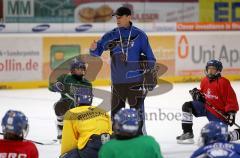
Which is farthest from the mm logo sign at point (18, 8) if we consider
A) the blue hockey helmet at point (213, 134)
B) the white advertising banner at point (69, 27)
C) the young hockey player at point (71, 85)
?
the blue hockey helmet at point (213, 134)

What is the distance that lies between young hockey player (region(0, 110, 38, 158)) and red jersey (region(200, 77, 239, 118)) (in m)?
3.16

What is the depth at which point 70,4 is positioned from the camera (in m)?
14.3

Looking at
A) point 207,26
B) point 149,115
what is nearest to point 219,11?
point 207,26

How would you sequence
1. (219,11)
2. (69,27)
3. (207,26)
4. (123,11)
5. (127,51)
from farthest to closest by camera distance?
(219,11), (207,26), (69,27), (127,51), (123,11)

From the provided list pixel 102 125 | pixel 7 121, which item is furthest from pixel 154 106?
pixel 7 121

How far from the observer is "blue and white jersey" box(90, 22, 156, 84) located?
6.75 m

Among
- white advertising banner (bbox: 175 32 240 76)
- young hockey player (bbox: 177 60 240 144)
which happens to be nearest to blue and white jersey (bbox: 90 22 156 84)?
young hockey player (bbox: 177 60 240 144)

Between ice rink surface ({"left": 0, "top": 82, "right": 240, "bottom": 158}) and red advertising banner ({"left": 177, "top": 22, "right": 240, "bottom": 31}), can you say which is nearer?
ice rink surface ({"left": 0, "top": 82, "right": 240, "bottom": 158})

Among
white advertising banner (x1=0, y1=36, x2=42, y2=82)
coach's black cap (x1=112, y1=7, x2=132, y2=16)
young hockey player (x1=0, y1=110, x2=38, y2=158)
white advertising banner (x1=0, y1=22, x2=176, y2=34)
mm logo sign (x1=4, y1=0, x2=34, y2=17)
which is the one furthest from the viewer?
mm logo sign (x1=4, y1=0, x2=34, y2=17)

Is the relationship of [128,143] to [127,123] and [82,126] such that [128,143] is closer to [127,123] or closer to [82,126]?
[127,123]

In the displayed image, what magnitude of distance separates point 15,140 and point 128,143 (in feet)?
2.50

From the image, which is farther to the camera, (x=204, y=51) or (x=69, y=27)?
(x=204, y=51)

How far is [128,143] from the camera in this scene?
4047 mm

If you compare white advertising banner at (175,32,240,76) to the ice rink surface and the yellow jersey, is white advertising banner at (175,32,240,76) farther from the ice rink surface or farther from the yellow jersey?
the yellow jersey
